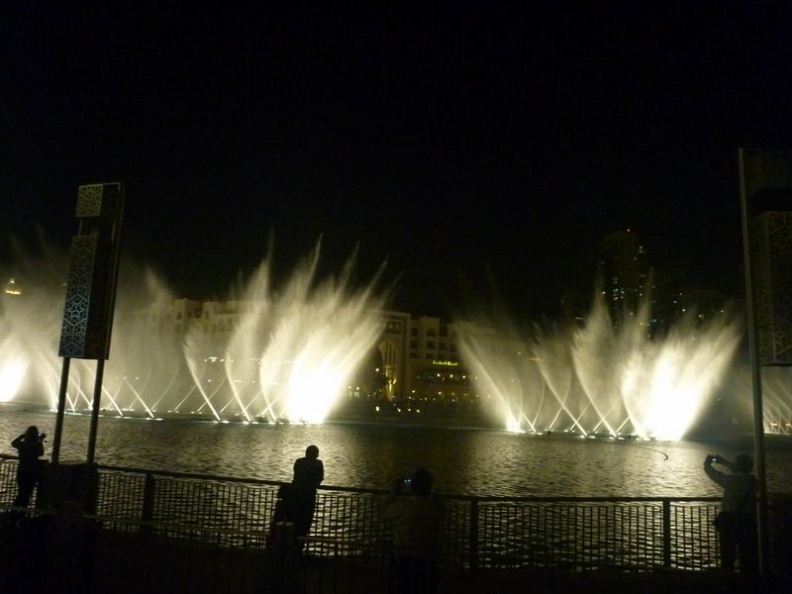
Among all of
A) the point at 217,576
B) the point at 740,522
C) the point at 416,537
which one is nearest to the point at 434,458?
the point at 740,522

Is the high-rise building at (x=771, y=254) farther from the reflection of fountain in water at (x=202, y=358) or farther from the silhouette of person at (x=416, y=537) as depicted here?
the reflection of fountain in water at (x=202, y=358)

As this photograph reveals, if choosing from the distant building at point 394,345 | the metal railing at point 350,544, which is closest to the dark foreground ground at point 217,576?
the metal railing at point 350,544

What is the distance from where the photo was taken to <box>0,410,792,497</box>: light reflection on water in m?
20.3

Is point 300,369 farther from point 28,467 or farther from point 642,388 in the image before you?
point 28,467

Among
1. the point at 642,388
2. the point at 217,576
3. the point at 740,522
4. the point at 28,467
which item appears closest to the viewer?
the point at 217,576

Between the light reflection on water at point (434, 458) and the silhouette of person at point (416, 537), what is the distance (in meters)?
11.9

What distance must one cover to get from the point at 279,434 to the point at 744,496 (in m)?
30.8

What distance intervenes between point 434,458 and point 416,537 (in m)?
21.2

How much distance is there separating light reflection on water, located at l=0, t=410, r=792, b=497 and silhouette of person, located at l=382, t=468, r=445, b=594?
1186 centimetres

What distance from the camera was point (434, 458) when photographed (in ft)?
89.1

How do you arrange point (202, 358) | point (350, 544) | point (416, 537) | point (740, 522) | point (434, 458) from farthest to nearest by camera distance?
point (202, 358) < point (434, 458) < point (740, 522) < point (416, 537) < point (350, 544)

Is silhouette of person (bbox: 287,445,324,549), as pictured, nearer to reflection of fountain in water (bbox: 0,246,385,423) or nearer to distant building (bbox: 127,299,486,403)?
reflection of fountain in water (bbox: 0,246,385,423)

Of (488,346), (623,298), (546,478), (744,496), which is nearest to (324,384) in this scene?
(546,478)

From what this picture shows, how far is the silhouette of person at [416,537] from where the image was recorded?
6312 mm
